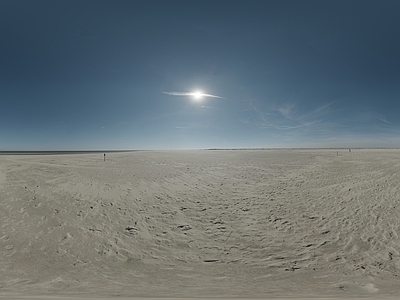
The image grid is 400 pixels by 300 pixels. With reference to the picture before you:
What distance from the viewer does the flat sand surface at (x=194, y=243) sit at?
18.8ft

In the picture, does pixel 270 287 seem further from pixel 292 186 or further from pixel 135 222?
pixel 292 186

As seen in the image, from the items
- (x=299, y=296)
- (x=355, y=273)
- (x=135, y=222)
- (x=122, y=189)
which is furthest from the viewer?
(x=122, y=189)

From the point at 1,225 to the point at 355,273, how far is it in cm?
1299

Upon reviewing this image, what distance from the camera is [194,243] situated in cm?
880

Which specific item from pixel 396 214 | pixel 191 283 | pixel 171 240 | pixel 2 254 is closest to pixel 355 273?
pixel 191 283

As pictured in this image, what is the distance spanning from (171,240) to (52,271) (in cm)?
403

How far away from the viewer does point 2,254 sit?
289 inches

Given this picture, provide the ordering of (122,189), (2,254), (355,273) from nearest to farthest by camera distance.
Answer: (355,273), (2,254), (122,189)

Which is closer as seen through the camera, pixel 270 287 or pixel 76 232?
pixel 270 287

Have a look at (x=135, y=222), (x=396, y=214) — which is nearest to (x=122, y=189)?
(x=135, y=222)

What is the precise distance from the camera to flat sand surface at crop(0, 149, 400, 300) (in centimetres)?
572

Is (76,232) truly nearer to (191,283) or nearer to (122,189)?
(191,283)

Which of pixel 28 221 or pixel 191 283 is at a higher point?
pixel 28 221

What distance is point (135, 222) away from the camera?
10656 mm
